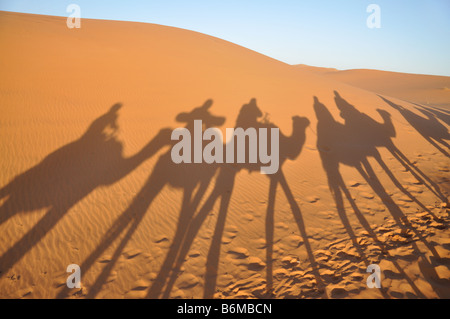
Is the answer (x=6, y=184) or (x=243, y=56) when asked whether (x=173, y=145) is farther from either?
(x=243, y=56)

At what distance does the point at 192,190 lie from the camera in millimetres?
5840

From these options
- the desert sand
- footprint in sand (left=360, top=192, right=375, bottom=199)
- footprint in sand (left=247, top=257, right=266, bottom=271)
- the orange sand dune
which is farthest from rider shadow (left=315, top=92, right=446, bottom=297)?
the orange sand dune

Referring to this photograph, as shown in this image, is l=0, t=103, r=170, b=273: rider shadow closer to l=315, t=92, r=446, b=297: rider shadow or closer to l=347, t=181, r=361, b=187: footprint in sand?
l=315, t=92, r=446, b=297: rider shadow

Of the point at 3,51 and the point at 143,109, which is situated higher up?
the point at 3,51

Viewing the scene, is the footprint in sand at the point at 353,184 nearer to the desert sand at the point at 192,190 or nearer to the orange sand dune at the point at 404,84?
the desert sand at the point at 192,190

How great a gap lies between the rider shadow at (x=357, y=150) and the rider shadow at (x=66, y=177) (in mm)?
4915

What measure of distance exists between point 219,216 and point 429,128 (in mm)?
10716

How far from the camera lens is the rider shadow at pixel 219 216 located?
12.0 feet

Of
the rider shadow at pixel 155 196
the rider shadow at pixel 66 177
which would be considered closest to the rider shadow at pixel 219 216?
the rider shadow at pixel 155 196

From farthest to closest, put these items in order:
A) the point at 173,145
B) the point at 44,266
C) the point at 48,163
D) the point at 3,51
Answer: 1. the point at 3,51
2. the point at 173,145
3. the point at 48,163
4. the point at 44,266

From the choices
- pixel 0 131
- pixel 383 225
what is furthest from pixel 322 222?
pixel 0 131

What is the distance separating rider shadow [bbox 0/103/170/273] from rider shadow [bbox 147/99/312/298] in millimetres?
2211
